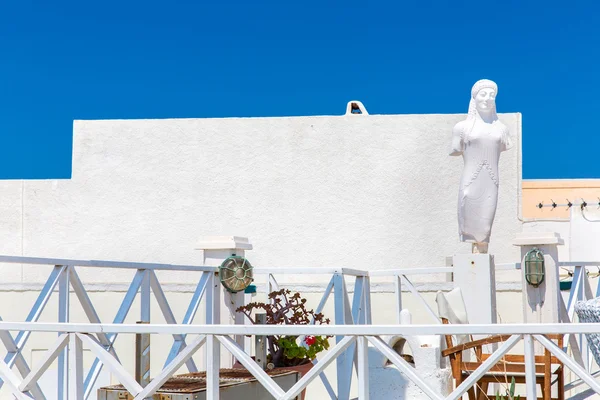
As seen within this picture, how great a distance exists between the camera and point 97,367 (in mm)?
6332

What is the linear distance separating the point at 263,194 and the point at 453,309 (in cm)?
715

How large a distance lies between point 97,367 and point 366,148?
8.10 metres

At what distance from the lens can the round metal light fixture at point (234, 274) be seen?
789cm

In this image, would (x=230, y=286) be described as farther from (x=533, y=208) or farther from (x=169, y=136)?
(x=533, y=208)

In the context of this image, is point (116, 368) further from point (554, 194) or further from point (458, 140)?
point (554, 194)

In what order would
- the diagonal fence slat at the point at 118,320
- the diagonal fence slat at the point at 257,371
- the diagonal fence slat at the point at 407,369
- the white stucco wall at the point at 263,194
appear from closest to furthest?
the diagonal fence slat at the point at 407,369 < the diagonal fence slat at the point at 257,371 < the diagonal fence slat at the point at 118,320 < the white stucco wall at the point at 263,194

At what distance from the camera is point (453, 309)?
23.3 feet

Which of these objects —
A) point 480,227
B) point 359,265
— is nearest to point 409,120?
point 359,265

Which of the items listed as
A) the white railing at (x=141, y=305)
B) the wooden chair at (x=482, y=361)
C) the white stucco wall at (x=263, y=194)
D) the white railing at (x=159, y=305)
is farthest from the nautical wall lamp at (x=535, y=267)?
the white stucco wall at (x=263, y=194)

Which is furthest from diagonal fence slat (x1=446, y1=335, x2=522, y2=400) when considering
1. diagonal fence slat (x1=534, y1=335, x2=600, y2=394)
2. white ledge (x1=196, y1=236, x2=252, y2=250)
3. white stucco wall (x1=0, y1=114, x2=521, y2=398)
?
white stucco wall (x1=0, y1=114, x2=521, y2=398)

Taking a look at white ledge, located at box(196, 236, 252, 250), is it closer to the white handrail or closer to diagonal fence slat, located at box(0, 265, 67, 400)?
diagonal fence slat, located at box(0, 265, 67, 400)

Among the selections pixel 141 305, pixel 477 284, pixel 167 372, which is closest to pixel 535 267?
pixel 477 284

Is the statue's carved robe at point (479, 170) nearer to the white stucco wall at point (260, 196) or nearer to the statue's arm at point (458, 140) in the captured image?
the statue's arm at point (458, 140)

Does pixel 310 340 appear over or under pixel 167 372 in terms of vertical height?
over
